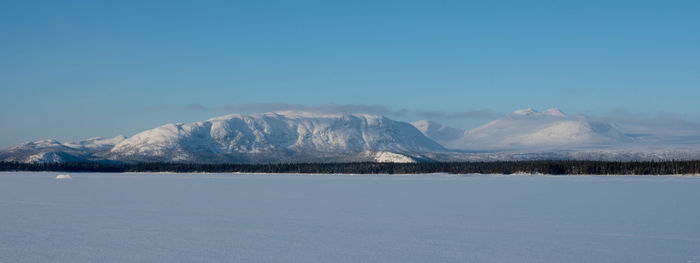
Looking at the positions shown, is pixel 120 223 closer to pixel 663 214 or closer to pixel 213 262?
pixel 213 262

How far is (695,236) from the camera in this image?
23312 millimetres

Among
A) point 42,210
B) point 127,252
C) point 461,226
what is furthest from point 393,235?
point 42,210

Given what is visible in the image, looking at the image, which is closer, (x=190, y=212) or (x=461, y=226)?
(x=461, y=226)

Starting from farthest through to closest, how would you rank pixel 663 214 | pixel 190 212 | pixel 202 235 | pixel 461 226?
pixel 190 212
pixel 663 214
pixel 461 226
pixel 202 235

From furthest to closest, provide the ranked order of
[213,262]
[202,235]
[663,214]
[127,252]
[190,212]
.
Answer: [190,212] < [663,214] < [202,235] < [127,252] < [213,262]

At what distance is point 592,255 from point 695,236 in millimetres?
7056

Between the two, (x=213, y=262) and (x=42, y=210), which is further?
(x=42, y=210)

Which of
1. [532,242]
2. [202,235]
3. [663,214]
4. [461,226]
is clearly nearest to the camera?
[532,242]

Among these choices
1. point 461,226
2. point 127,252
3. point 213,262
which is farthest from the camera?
point 461,226

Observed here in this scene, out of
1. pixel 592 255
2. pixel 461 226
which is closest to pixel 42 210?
pixel 461 226

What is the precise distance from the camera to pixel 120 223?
2828 centimetres

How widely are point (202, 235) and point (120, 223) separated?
6.52m

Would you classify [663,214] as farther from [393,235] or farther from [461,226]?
[393,235]

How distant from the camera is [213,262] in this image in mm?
18359
